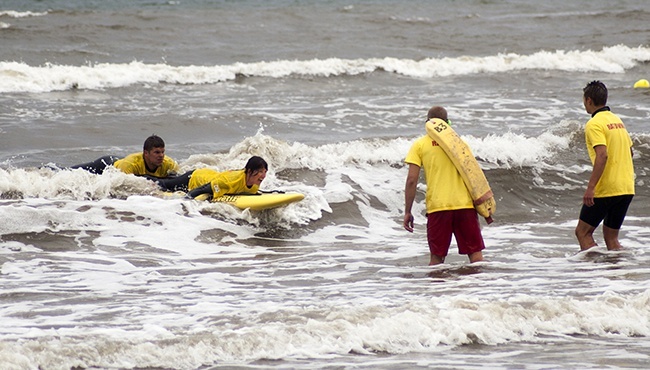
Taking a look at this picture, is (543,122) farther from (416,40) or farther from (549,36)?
(549,36)

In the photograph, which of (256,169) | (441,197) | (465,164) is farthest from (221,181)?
(465,164)

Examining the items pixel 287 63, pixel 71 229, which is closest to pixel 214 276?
pixel 71 229

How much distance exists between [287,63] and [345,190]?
14.0 metres

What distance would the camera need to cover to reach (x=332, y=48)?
2997cm

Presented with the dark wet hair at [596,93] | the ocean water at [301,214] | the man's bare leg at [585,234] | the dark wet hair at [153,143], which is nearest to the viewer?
the ocean water at [301,214]

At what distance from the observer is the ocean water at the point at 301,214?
642 centimetres

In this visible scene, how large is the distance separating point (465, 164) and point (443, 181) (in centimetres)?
24

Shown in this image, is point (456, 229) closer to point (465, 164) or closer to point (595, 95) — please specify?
point (465, 164)

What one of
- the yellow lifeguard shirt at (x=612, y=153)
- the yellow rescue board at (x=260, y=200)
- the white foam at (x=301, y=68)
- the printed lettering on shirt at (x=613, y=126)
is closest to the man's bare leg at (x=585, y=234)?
the yellow lifeguard shirt at (x=612, y=153)

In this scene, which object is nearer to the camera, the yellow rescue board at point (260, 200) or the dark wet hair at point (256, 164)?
the dark wet hair at point (256, 164)

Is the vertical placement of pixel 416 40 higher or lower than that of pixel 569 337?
higher

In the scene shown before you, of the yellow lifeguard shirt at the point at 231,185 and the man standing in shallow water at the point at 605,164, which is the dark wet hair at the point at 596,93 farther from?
the yellow lifeguard shirt at the point at 231,185

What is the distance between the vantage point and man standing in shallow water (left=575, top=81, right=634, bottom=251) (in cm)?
870

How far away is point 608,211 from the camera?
902cm
